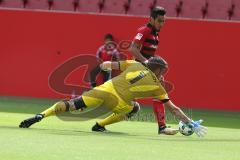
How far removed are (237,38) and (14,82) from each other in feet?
18.5

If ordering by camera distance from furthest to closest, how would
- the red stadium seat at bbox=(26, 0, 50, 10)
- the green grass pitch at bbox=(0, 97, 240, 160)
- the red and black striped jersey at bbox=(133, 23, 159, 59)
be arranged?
the red stadium seat at bbox=(26, 0, 50, 10) < the red and black striped jersey at bbox=(133, 23, 159, 59) < the green grass pitch at bbox=(0, 97, 240, 160)

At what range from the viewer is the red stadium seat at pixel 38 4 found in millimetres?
20594

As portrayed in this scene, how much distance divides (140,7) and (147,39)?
8.63 meters

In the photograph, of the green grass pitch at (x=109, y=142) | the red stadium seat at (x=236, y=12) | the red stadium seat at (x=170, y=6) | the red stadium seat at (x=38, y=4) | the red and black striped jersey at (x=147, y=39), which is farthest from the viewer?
the red stadium seat at (x=38, y=4)

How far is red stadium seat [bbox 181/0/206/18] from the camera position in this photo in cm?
2006

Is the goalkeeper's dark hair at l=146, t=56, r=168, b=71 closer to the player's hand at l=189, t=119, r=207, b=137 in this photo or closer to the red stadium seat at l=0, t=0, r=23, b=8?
the player's hand at l=189, t=119, r=207, b=137

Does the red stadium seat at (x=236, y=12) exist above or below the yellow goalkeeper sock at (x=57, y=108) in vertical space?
above

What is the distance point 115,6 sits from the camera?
67.6ft

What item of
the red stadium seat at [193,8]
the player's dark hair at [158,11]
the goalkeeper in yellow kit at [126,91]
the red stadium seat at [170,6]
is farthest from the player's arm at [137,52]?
the red stadium seat at [170,6]

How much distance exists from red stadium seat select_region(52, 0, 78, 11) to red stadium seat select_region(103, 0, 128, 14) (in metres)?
0.86

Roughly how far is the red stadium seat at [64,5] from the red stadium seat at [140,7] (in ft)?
4.99

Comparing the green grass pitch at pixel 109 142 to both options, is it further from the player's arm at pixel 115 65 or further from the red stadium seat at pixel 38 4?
the red stadium seat at pixel 38 4

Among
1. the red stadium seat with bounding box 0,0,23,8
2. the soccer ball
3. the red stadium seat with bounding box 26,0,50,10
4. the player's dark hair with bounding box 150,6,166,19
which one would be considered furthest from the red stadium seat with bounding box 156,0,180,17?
the soccer ball

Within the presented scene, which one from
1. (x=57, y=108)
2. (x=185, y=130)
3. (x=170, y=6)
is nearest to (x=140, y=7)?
(x=170, y=6)
